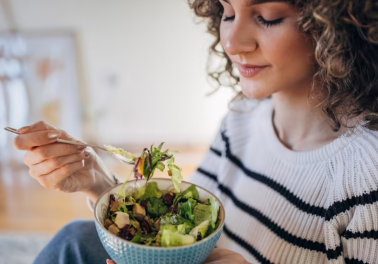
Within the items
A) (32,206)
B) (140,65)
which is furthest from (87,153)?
(140,65)

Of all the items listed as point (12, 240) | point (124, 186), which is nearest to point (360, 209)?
point (124, 186)

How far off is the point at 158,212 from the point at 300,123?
0.45 m

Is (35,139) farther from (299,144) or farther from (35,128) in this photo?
(299,144)

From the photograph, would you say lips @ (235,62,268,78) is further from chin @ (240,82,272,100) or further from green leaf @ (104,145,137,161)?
green leaf @ (104,145,137,161)

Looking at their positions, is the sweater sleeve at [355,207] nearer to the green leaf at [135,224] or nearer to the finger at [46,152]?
the green leaf at [135,224]

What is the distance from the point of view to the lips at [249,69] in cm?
75

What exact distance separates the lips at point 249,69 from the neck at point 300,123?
141 mm

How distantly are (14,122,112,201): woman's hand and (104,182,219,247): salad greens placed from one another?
0.49ft

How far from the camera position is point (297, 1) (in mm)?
647

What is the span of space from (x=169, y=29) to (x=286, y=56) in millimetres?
1893

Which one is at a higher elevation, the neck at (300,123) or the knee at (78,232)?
the neck at (300,123)

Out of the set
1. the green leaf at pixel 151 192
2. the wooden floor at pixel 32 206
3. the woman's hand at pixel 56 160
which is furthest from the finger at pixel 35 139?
the wooden floor at pixel 32 206

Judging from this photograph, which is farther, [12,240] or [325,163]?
[12,240]

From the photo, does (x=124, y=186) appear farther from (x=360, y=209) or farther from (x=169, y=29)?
(x=169, y=29)
